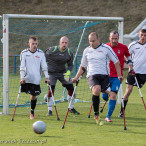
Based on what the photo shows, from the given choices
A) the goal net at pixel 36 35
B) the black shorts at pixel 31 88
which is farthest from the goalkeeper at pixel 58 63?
the goal net at pixel 36 35

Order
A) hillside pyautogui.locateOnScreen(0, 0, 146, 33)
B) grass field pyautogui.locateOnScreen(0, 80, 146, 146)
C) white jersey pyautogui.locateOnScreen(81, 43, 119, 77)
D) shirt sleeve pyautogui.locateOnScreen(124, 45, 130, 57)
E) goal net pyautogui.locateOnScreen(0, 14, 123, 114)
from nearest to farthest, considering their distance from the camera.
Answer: grass field pyautogui.locateOnScreen(0, 80, 146, 146)
white jersey pyautogui.locateOnScreen(81, 43, 119, 77)
shirt sleeve pyautogui.locateOnScreen(124, 45, 130, 57)
goal net pyautogui.locateOnScreen(0, 14, 123, 114)
hillside pyautogui.locateOnScreen(0, 0, 146, 33)

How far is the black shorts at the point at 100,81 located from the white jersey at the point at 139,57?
4.25ft

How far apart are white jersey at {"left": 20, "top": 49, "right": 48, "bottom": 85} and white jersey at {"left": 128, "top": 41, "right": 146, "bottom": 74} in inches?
84.3

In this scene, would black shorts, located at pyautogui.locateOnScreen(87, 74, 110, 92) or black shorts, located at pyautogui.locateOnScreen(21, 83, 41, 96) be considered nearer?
black shorts, located at pyautogui.locateOnScreen(87, 74, 110, 92)

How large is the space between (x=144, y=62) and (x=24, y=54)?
281cm

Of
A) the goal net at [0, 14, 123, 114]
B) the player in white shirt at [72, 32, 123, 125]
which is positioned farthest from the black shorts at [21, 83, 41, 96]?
the player in white shirt at [72, 32, 123, 125]

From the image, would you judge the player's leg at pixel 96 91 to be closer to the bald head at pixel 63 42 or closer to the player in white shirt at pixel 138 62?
the player in white shirt at pixel 138 62

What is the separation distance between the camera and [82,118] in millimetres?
9391

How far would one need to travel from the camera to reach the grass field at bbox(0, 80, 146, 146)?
6621 millimetres

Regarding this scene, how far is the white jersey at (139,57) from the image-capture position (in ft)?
31.6

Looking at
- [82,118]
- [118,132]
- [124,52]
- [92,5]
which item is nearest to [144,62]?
[124,52]

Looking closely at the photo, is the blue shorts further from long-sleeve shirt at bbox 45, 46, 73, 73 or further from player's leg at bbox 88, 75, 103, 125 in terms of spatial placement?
long-sleeve shirt at bbox 45, 46, 73, 73

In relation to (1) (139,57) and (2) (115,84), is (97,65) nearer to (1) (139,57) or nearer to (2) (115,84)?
(2) (115,84)

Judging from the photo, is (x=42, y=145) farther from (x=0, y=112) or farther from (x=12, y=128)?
(x=0, y=112)
